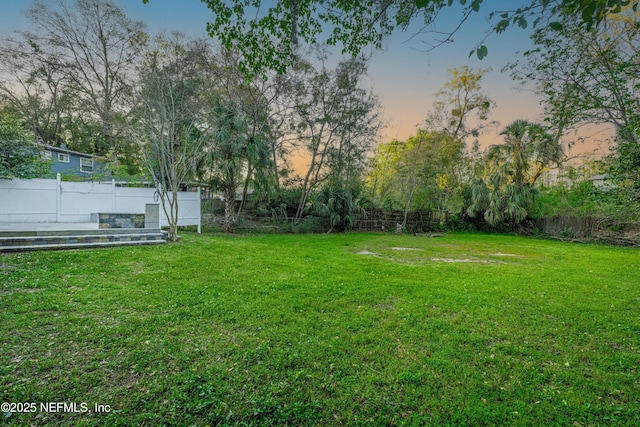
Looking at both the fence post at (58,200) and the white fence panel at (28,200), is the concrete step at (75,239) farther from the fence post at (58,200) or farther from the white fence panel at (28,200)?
the white fence panel at (28,200)

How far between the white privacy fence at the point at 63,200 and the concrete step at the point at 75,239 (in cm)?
212

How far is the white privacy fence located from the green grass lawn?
4.16 metres

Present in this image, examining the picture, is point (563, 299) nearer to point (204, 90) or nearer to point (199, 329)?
point (199, 329)

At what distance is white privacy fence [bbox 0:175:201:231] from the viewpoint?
7.24 m

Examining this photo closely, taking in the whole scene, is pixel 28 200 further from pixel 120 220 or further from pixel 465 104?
pixel 465 104

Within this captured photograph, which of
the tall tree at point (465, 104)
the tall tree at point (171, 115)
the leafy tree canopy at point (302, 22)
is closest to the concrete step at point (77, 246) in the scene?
the tall tree at point (171, 115)

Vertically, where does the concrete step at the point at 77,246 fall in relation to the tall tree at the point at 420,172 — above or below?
below

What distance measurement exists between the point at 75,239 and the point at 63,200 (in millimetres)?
3075

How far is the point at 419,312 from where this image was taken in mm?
3232

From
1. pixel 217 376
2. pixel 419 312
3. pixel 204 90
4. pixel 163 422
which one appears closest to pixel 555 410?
pixel 419 312

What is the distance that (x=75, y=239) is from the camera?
19.0 feet

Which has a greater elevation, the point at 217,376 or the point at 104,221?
the point at 104,221

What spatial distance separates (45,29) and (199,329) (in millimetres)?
18936

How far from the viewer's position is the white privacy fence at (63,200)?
7238mm
